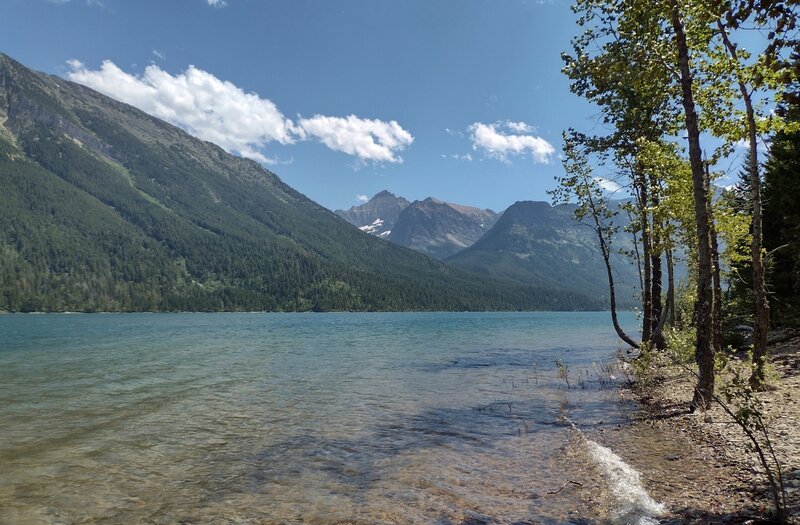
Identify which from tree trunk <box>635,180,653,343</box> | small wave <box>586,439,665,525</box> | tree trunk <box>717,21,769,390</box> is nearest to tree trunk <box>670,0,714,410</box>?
tree trunk <box>717,21,769,390</box>

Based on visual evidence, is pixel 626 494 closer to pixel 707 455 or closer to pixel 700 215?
pixel 707 455

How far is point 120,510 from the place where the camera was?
11062 millimetres

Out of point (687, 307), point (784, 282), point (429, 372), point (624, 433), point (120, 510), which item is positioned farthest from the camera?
point (687, 307)

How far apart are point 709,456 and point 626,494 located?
325cm

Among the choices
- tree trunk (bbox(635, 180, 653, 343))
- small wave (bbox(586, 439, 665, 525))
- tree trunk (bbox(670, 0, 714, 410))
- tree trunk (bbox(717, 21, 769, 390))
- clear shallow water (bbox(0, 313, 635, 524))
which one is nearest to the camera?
small wave (bbox(586, 439, 665, 525))

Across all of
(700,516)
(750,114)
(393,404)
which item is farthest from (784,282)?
(700,516)

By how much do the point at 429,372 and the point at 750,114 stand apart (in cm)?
2547

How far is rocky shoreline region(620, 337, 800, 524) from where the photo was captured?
866 cm

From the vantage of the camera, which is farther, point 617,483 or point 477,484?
point 477,484

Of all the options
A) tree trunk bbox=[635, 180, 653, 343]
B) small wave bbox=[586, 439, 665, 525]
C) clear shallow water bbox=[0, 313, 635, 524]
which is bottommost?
clear shallow water bbox=[0, 313, 635, 524]

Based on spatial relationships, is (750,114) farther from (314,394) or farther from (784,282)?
(314,394)

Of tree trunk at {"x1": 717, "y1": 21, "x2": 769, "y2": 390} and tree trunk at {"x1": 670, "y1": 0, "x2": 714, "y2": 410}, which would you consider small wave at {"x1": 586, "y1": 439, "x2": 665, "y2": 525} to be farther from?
tree trunk at {"x1": 717, "y1": 21, "x2": 769, "y2": 390}

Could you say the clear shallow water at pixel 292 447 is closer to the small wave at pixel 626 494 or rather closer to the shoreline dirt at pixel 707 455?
the small wave at pixel 626 494

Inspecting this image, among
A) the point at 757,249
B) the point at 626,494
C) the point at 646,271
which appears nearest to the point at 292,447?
the point at 626,494
